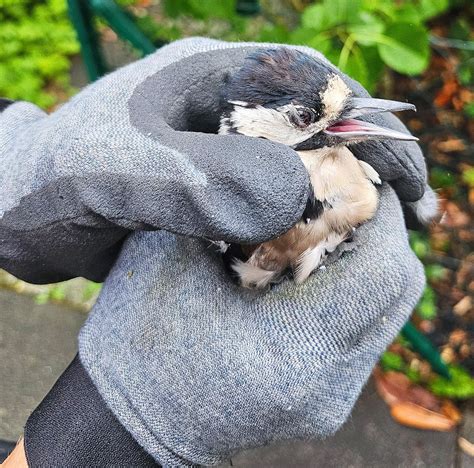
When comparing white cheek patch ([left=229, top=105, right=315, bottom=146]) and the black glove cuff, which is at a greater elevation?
white cheek patch ([left=229, top=105, right=315, bottom=146])

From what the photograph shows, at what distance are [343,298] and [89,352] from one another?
1.78 ft

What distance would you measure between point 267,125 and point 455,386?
4.35ft

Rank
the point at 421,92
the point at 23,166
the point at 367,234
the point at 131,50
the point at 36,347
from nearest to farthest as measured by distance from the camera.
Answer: the point at 23,166
the point at 367,234
the point at 131,50
the point at 36,347
the point at 421,92

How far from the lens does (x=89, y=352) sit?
1.31m

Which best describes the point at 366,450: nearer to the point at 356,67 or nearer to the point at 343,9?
the point at 356,67

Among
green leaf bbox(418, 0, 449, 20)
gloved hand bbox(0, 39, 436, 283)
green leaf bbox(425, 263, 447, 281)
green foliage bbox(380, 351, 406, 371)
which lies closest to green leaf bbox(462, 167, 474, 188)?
green leaf bbox(425, 263, 447, 281)

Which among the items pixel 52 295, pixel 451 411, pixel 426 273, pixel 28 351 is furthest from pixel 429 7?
pixel 28 351

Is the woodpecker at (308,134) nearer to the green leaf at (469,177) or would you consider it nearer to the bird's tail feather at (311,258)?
the bird's tail feather at (311,258)

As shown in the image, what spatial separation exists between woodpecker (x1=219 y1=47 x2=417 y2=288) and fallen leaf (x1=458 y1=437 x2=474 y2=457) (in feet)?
3.69

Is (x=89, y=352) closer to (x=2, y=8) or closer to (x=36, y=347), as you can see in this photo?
(x=36, y=347)

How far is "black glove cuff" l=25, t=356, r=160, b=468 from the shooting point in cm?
129

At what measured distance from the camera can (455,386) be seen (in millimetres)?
2191

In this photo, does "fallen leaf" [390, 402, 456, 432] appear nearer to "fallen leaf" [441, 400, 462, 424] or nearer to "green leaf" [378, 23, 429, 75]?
"fallen leaf" [441, 400, 462, 424]

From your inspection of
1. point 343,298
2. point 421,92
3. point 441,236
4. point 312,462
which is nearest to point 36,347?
point 312,462
